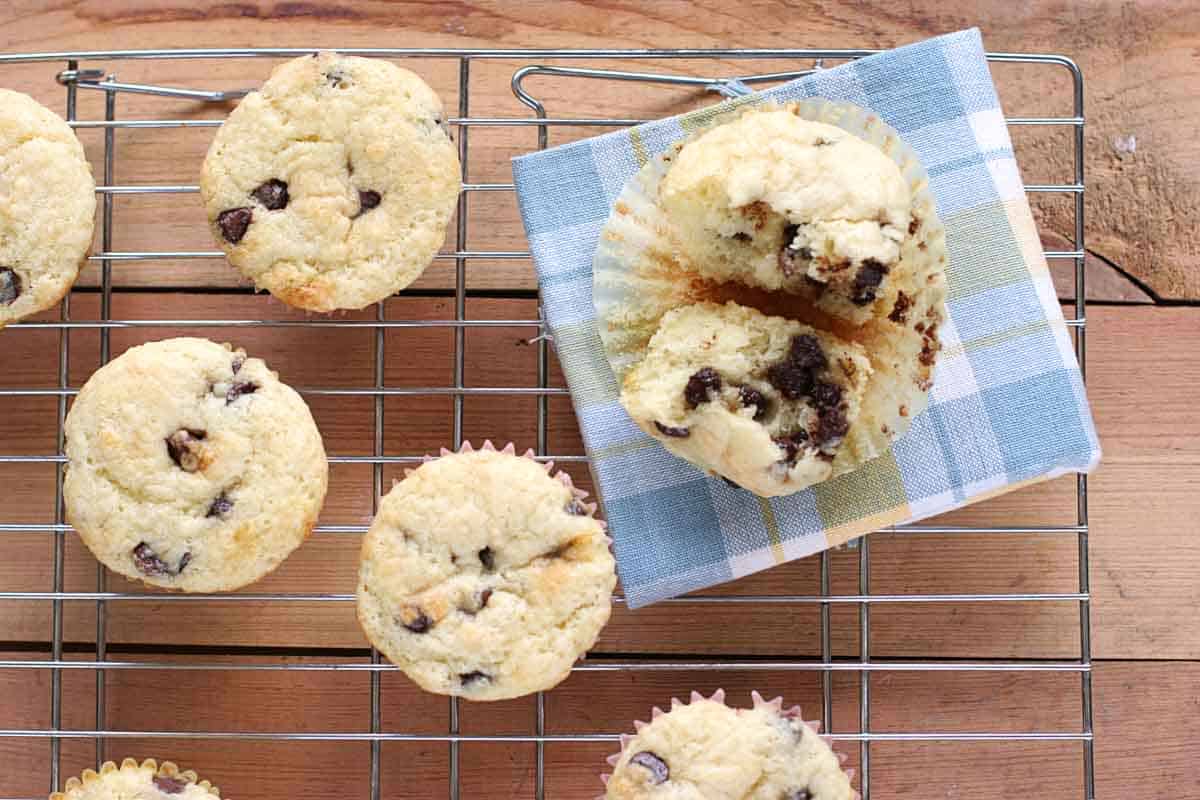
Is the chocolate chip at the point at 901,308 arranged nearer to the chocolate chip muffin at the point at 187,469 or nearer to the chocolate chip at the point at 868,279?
the chocolate chip at the point at 868,279

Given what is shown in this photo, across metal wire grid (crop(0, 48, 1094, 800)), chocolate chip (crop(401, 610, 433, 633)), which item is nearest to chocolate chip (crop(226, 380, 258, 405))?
metal wire grid (crop(0, 48, 1094, 800))

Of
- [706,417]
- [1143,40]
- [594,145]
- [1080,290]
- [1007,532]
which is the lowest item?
[1007,532]

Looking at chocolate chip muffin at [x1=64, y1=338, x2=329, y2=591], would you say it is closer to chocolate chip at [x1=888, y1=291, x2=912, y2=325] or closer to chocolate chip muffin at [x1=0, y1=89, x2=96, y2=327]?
chocolate chip muffin at [x1=0, y1=89, x2=96, y2=327]

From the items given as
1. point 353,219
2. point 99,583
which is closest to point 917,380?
point 353,219

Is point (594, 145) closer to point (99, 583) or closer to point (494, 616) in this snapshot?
point (494, 616)

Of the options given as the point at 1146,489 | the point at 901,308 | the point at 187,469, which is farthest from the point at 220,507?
the point at 1146,489

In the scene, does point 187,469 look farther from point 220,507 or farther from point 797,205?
point 797,205

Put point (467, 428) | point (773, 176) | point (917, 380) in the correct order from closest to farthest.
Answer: point (773, 176)
point (917, 380)
point (467, 428)

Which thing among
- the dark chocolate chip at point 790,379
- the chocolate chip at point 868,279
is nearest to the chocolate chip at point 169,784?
the dark chocolate chip at point 790,379
